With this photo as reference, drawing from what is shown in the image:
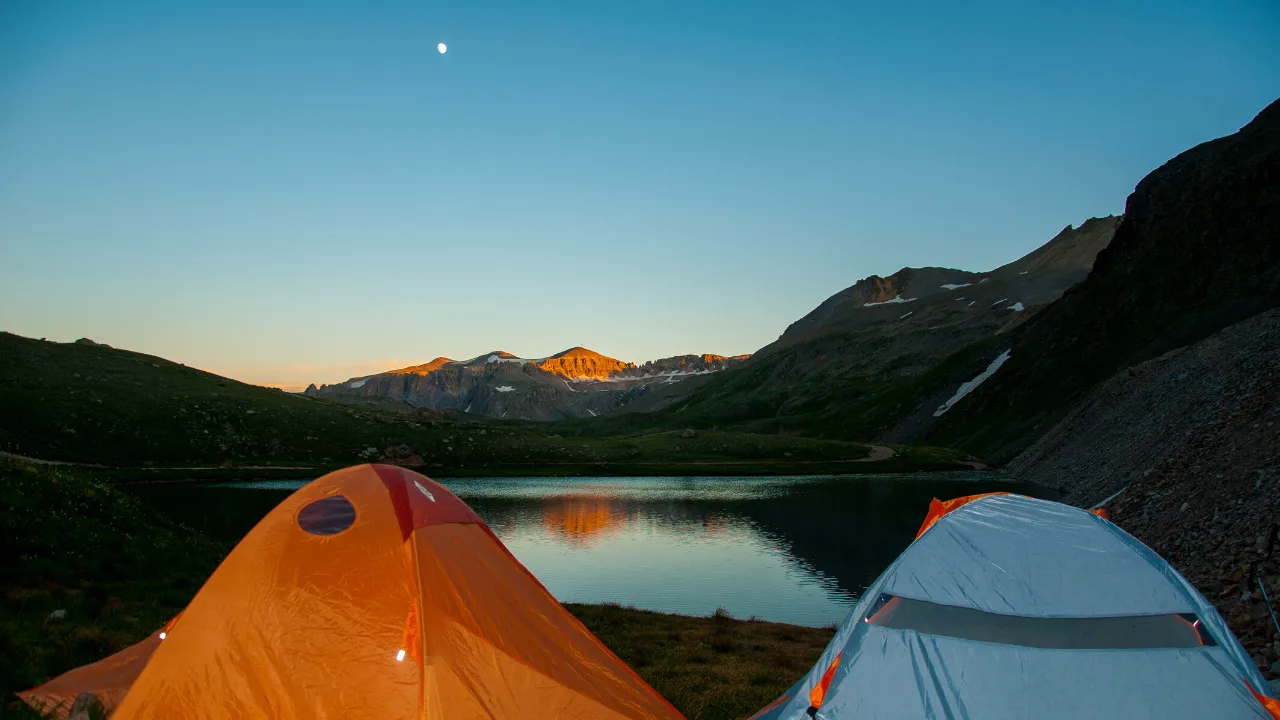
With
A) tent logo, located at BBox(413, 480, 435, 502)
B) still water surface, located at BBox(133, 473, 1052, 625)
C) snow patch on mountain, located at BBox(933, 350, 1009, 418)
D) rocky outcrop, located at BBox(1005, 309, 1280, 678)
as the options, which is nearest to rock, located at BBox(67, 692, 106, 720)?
tent logo, located at BBox(413, 480, 435, 502)

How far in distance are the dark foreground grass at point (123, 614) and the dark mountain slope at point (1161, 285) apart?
2899 inches

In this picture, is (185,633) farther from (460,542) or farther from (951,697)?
(951,697)

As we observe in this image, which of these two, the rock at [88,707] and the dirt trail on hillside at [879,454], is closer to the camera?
the rock at [88,707]

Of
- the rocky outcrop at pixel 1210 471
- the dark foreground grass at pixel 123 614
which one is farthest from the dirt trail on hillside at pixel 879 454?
the dark foreground grass at pixel 123 614

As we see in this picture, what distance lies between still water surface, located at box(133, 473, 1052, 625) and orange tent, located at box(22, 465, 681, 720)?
14.0 m

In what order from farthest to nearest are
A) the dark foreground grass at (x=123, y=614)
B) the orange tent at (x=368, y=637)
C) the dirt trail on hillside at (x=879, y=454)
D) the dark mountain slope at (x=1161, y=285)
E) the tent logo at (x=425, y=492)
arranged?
the dirt trail on hillside at (x=879, y=454), the dark mountain slope at (x=1161, y=285), the dark foreground grass at (x=123, y=614), the tent logo at (x=425, y=492), the orange tent at (x=368, y=637)

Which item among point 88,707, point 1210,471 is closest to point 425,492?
point 88,707

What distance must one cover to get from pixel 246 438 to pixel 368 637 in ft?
263

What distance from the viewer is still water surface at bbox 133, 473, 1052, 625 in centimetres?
2470

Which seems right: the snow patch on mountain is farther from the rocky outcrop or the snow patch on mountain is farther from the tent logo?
the tent logo

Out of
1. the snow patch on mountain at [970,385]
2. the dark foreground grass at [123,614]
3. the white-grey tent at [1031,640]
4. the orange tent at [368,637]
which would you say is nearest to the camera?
the white-grey tent at [1031,640]

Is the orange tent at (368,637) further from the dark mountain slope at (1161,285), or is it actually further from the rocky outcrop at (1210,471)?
the dark mountain slope at (1161,285)

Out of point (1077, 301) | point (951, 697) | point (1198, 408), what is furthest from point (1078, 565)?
point (1077, 301)

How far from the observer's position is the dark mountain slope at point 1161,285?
72188mm
